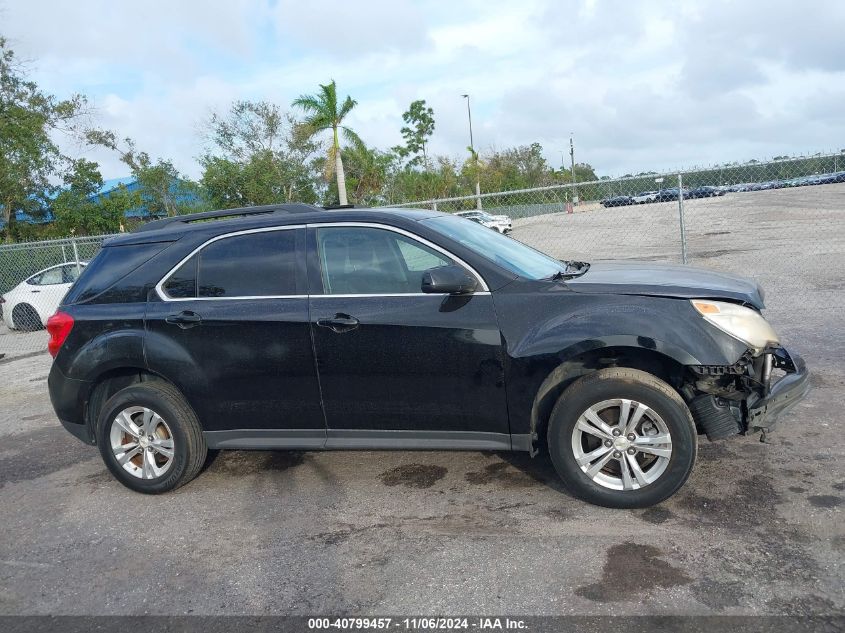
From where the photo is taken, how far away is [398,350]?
427cm

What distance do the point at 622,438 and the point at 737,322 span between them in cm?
90

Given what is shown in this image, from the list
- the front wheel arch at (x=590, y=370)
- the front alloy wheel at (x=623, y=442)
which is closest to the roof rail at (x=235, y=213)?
the front wheel arch at (x=590, y=370)

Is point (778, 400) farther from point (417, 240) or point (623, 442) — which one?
point (417, 240)

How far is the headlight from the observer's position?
3895 mm

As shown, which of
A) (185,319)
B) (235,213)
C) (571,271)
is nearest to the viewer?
(185,319)

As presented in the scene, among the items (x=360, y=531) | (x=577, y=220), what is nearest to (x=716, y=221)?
(x=577, y=220)

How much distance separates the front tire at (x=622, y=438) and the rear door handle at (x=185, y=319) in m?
2.36

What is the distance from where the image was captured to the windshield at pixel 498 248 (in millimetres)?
4465

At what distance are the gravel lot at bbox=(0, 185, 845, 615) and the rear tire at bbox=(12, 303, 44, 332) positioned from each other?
32.6ft

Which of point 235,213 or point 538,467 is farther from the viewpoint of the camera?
point 235,213

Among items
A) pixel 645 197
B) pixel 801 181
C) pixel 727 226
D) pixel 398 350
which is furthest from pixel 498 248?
pixel 727 226

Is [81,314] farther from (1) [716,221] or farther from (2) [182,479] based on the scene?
(1) [716,221]

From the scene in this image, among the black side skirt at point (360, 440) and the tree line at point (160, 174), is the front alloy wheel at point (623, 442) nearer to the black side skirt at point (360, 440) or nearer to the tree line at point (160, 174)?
the black side skirt at point (360, 440)

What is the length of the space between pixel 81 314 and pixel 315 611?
9.33 ft
